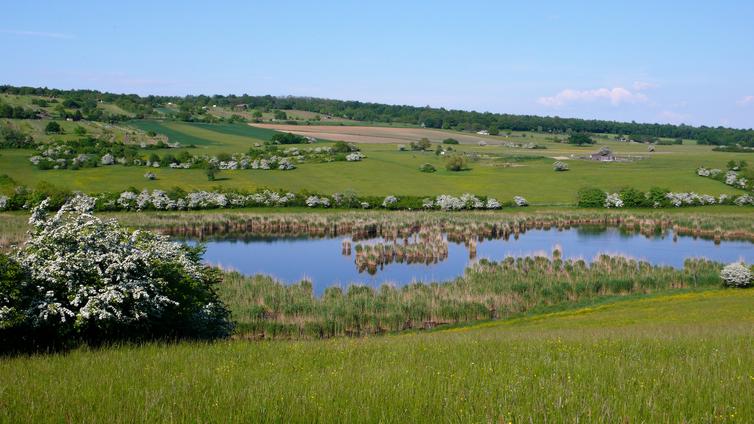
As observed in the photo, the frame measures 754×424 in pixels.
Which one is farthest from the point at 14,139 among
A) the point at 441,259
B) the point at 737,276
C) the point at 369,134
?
the point at 737,276

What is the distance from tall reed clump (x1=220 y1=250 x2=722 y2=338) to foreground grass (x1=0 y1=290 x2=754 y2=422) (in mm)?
14639

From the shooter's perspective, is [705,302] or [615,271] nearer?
[705,302]

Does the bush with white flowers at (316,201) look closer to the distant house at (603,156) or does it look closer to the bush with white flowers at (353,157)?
the bush with white flowers at (353,157)

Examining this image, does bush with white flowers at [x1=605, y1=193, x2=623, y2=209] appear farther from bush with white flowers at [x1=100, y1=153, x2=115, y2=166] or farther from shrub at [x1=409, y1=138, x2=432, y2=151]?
bush with white flowers at [x1=100, y1=153, x2=115, y2=166]

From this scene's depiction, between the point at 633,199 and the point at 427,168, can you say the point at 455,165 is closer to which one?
the point at 427,168

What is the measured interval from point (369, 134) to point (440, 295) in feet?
378

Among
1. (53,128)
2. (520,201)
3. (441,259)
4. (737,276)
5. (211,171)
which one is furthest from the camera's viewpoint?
(53,128)

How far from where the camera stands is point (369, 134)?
146m

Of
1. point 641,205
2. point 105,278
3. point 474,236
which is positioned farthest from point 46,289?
point 641,205

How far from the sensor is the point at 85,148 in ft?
328

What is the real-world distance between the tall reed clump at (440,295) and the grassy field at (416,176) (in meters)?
43.8

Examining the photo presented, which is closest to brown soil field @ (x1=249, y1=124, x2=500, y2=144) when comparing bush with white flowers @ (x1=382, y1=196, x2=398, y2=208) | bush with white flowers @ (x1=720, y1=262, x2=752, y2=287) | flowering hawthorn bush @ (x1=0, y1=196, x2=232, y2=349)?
bush with white flowers @ (x1=382, y1=196, x2=398, y2=208)

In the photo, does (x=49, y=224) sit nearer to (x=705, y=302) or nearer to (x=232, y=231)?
(x=705, y=302)

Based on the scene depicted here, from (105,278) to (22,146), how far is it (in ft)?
330
